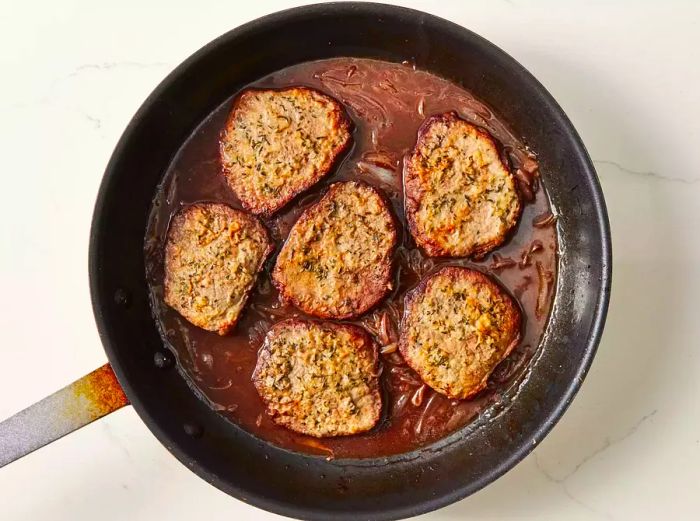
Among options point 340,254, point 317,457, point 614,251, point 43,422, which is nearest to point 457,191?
point 340,254

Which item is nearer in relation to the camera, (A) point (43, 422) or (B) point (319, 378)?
(A) point (43, 422)

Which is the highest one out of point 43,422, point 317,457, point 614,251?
point 614,251

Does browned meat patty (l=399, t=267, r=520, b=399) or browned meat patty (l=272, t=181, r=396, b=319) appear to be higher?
browned meat patty (l=272, t=181, r=396, b=319)

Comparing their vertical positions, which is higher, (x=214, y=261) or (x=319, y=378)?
(x=214, y=261)

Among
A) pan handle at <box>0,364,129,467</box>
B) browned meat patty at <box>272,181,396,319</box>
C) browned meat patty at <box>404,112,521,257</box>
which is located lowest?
pan handle at <box>0,364,129,467</box>

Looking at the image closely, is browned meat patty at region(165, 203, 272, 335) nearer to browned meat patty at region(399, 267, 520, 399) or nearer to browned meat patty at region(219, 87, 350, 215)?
browned meat patty at region(219, 87, 350, 215)

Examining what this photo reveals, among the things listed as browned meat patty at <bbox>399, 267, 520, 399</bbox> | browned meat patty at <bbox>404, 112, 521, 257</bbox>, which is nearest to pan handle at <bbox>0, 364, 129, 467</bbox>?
browned meat patty at <bbox>399, 267, 520, 399</bbox>

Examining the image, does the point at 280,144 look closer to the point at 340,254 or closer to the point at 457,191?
the point at 340,254
